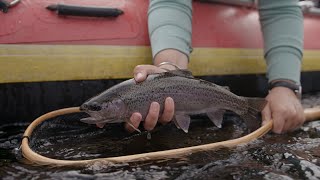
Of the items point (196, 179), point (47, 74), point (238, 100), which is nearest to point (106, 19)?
point (47, 74)

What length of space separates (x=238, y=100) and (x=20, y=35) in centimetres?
114

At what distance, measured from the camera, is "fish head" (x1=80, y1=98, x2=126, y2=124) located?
1.83 meters

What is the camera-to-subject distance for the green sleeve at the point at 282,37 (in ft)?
8.48

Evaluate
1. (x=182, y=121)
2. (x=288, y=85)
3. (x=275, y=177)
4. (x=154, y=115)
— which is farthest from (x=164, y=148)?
(x=288, y=85)

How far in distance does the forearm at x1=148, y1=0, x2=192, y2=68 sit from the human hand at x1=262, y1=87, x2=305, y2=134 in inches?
20.7

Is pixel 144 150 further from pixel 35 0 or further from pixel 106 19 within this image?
pixel 35 0

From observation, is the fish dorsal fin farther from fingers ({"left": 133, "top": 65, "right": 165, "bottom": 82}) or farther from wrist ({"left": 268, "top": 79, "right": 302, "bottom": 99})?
wrist ({"left": 268, "top": 79, "right": 302, "bottom": 99})

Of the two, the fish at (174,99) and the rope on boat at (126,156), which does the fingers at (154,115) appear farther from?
the rope on boat at (126,156)

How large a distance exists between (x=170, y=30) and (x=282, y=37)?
2.41 ft

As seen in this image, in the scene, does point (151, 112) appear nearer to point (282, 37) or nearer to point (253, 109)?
point (253, 109)

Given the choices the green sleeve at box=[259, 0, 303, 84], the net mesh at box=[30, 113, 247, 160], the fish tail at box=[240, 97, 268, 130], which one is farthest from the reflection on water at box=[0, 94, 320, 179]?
the green sleeve at box=[259, 0, 303, 84]

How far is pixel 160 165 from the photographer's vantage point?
1.83 m

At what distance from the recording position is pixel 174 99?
2.01m

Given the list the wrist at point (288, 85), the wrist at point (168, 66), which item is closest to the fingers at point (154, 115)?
the wrist at point (168, 66)
